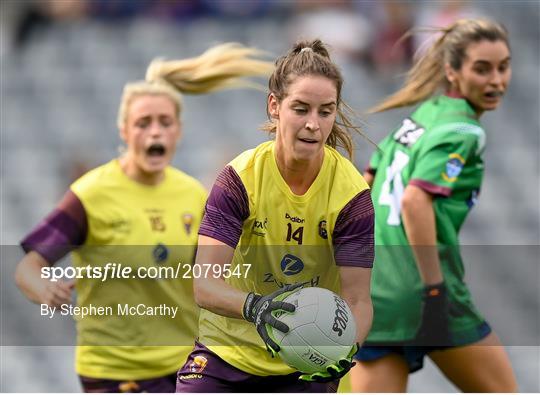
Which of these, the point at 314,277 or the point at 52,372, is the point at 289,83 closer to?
the point at 314,277

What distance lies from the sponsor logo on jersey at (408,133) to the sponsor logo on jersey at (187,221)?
107cm

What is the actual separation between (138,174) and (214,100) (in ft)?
21.2

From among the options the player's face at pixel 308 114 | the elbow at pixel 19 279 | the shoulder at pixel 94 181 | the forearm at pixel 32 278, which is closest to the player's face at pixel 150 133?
the shoulder at pixel 94 181

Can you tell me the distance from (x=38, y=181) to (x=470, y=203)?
647cm

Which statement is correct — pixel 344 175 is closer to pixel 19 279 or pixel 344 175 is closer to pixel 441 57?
pixel 441 57

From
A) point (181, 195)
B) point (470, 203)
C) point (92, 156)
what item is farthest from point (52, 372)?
point (470, 203)

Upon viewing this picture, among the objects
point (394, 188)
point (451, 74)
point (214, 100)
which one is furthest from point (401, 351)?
point (214, 100)

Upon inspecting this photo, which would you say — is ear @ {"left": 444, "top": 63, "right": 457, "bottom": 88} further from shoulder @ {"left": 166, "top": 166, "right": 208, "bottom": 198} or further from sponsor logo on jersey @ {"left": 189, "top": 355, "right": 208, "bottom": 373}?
sponsor logo on jersey @ {"left": 189, "top": 355, "right": 208, "bottom": 373}

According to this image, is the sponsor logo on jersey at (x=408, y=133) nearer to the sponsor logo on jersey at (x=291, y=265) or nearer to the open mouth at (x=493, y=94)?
the open mouth at (x=493, y=94)

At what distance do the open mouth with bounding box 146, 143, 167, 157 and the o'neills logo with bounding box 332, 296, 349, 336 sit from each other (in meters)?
2.20

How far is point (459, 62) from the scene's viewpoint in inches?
245

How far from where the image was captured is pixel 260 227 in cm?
486

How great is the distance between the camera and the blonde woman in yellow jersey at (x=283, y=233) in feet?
15.4

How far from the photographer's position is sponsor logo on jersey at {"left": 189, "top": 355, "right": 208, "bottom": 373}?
4.98 meters
